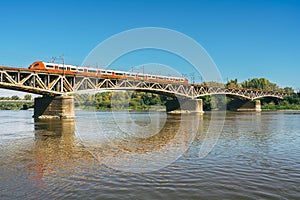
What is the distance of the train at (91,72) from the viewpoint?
57.6 metres

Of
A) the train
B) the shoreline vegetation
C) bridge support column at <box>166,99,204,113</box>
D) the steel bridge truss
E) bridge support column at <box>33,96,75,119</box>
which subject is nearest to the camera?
the steel bridge truss

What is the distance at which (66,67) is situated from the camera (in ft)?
204

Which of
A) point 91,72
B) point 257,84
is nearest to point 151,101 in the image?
point 257,84

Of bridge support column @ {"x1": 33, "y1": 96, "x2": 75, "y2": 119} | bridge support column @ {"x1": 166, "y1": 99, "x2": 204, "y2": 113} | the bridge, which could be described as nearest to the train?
the bridge

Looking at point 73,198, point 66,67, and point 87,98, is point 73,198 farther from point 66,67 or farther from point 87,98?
point 87,98

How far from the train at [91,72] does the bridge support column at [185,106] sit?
10.0 m

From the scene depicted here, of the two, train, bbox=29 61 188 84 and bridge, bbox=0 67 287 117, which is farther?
train, bbox=29 61 188 84

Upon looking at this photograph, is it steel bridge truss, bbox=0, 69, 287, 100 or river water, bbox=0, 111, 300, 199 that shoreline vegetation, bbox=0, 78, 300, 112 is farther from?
river water, bbox=0, 111, 300, 199

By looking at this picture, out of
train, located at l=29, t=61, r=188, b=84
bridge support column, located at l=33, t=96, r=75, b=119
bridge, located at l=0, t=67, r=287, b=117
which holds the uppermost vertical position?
train, located at l=29, t=61, r=188, b=84

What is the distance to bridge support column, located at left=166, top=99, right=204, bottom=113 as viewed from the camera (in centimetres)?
9656

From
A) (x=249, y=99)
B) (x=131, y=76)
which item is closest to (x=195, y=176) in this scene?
(x=131, y=76)

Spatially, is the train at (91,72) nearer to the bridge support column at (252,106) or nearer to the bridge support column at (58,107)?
the bridge support column at (58,107)

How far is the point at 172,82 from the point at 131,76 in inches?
651

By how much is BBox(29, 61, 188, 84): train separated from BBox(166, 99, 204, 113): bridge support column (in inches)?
395
